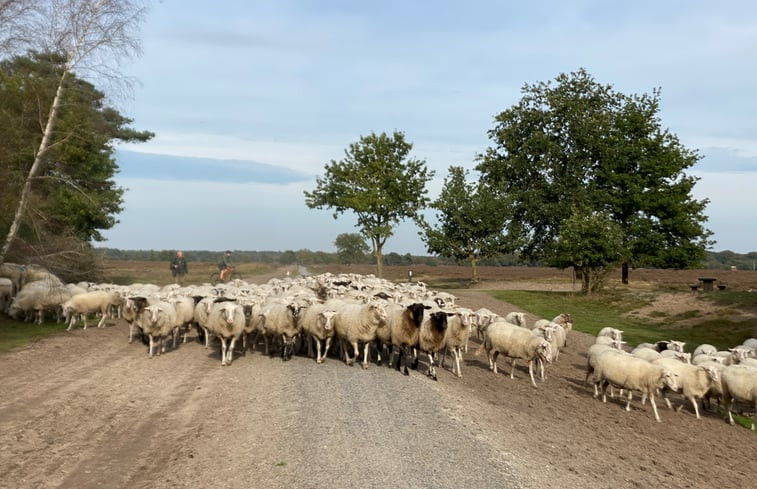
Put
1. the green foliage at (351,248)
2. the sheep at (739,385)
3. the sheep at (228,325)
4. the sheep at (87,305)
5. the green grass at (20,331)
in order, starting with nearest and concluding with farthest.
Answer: the sheep at (739,385) → the sheep at (228,325) → the green grass at (20,331) → the sheep at (87,305) → the green foliage at (351,248)

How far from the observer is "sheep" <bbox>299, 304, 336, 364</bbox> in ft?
49.5

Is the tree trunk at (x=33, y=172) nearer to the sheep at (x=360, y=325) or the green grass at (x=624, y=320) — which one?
the sheep at (x=360, y=325)

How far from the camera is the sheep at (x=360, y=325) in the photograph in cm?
1487

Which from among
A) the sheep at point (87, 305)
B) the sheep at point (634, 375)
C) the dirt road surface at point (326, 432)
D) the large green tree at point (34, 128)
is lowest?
the dirt road surface at point (326, 432)

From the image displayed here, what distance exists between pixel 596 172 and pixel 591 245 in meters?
9.98

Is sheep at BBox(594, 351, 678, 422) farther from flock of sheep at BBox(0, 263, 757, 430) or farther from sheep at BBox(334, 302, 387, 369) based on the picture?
sheep at BBox(334, 302, 387, 369)

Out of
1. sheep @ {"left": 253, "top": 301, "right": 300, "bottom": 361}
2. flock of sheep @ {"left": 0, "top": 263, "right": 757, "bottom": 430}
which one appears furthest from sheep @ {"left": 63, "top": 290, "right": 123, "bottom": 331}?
sheep @ {"left": 253, "top": 301, "right": 300, "bottom": 361}

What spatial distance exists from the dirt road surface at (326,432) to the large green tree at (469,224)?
34.8 meters

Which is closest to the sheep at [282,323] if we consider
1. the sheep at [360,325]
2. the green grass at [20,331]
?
the sheep at [360,325]

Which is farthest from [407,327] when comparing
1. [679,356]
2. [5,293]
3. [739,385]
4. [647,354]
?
[5,293]

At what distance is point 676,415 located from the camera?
43.5 feet

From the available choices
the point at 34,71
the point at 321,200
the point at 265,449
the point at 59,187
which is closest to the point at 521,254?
the point at 321,200

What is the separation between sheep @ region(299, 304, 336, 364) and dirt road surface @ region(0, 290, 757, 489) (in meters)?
0.58

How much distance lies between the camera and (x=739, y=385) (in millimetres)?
12852
